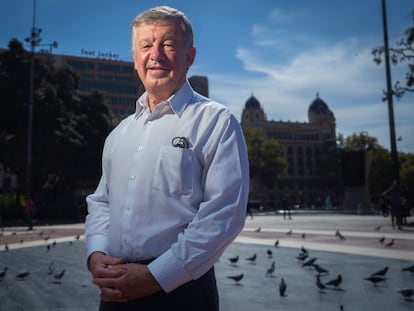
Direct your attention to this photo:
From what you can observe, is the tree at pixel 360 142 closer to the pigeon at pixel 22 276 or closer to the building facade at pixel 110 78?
the building facade at pixel 110 78

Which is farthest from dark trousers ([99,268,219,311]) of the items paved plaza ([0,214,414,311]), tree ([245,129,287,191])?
tree ([245,129,287,191])

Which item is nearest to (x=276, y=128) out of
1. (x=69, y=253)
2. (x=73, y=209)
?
(x=73, y=209)

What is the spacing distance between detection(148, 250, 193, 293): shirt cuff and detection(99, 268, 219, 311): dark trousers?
3.6 inches

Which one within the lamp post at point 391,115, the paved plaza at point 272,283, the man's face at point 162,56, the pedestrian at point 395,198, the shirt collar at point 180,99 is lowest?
the paved plaza at point 272,283

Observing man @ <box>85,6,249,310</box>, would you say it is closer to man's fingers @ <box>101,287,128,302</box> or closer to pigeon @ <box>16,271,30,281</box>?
man's fingers @ <box>101,287,128,302</box>

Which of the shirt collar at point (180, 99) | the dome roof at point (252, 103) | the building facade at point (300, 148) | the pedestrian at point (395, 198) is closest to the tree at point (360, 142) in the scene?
the building facade at point (300, 148)

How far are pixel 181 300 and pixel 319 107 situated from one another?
115 metres

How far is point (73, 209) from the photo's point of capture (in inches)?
1137

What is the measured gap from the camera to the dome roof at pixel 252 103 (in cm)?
10550

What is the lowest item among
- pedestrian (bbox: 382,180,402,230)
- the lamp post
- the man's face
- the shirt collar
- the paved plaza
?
the paved plaza

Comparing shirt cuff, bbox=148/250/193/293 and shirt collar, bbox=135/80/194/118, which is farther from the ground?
shirt collar, bbox=135/80/194/118

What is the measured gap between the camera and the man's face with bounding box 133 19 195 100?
1.74 metres

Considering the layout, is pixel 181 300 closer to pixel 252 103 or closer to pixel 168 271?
pixel 168 271

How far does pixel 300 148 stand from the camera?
103062 mm
